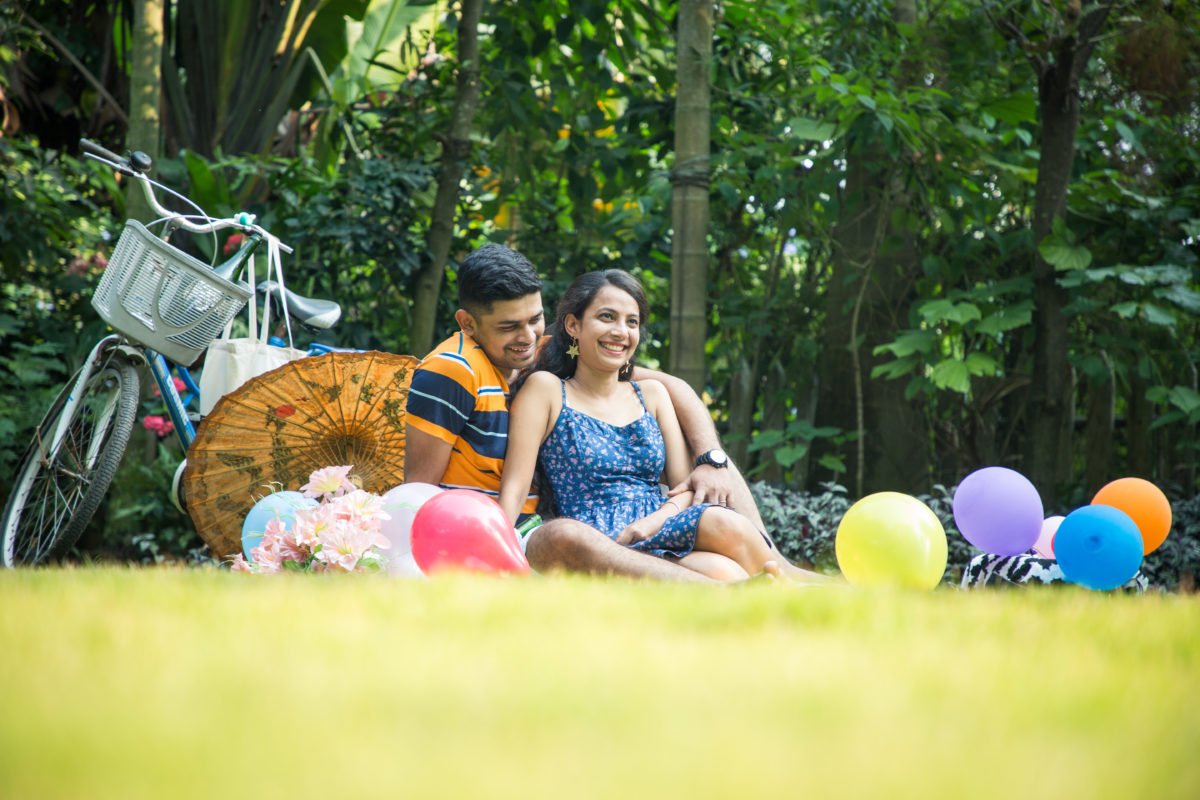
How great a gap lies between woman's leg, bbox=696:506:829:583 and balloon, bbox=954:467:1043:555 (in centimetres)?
68

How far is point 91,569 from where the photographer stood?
3328 mm

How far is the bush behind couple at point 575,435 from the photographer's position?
3.61m

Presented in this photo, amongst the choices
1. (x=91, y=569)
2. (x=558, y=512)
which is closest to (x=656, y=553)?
(x=558, y=512)

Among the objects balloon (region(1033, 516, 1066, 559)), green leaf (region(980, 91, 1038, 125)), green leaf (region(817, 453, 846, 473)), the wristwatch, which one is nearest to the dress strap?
the wristwatch

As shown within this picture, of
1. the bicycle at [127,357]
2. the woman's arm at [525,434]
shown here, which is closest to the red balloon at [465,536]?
the woman's arm at [525,434]

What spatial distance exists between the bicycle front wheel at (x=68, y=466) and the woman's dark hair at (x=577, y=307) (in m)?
1.71

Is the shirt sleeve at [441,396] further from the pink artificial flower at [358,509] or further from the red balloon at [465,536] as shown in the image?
the red balloon at [465,536]

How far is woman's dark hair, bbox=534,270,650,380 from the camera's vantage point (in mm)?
3922

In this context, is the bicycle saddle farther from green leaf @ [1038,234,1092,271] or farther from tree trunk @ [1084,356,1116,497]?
tree trunk @ [1084,356,1116,497]

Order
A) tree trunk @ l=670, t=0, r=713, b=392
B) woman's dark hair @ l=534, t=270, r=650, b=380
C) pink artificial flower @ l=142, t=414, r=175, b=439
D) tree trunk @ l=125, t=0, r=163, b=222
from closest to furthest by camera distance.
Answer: woman's dark hair @ l=534, t=270, r=650, b=380 → tree trunk @ l=670, t=0, r=713, b=392 → tree trunk @ l=125, t=0, r=163, b=222 → pink artificial flower @ l=142, t=414, r=175, b=439

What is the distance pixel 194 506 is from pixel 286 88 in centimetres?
461

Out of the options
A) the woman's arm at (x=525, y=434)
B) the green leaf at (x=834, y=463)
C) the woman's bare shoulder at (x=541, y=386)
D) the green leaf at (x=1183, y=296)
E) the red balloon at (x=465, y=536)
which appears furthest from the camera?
the green leaf at (x=834, y=463)

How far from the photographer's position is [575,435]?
3850 millimetres

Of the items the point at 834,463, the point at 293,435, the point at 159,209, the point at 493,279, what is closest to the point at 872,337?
the point at 834,463
